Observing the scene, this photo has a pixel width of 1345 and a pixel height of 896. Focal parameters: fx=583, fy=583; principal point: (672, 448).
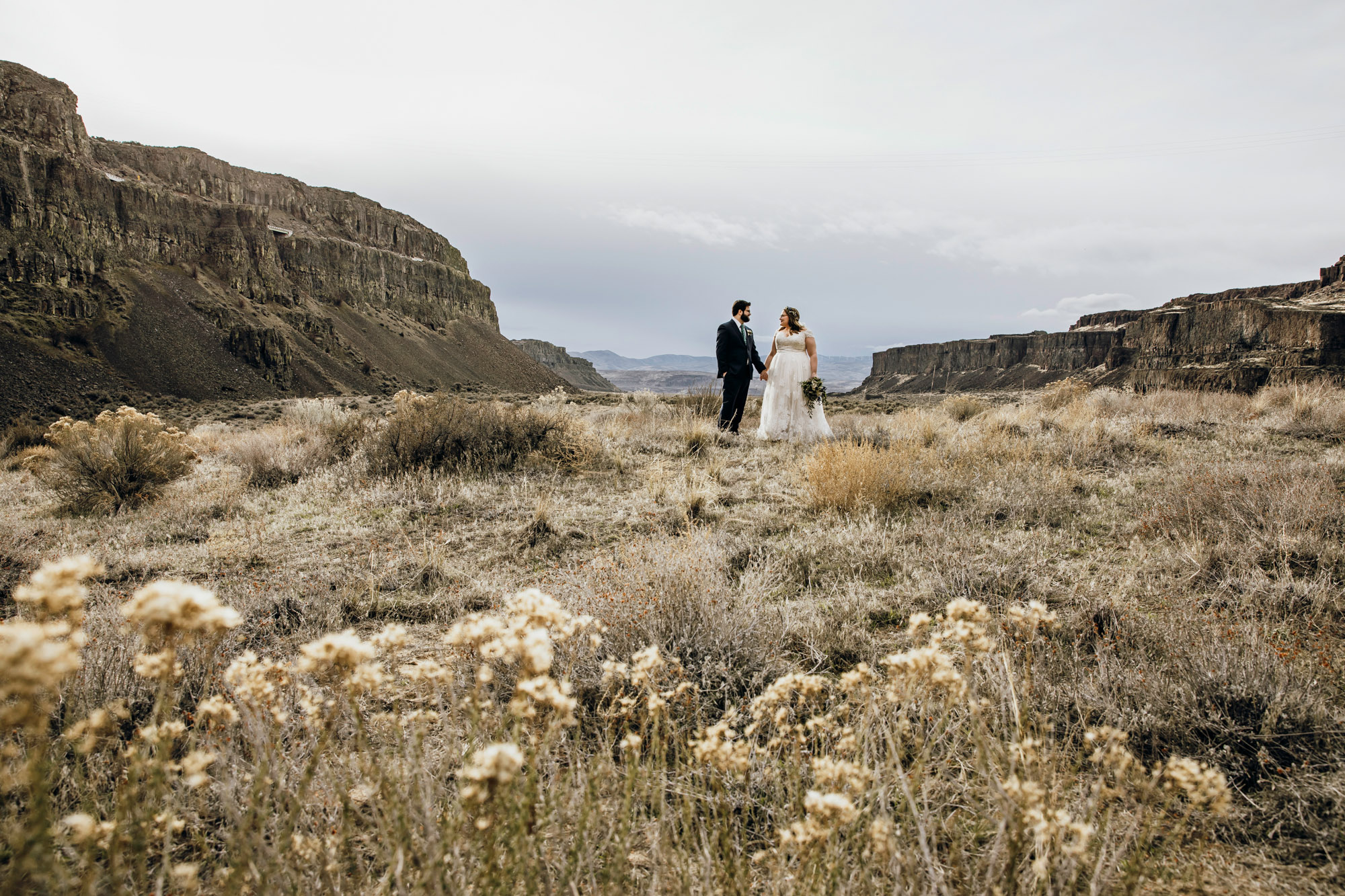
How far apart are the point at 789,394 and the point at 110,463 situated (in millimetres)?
8909

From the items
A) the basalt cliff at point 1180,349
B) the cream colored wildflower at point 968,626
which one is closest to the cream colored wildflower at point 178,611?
the cream colored wildflower at point 968,626

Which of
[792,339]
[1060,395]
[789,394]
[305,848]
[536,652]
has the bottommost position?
[305,848]

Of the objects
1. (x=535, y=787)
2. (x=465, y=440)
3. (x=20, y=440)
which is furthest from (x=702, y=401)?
(x=20, y=440)

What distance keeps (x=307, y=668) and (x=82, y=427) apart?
27.2ft

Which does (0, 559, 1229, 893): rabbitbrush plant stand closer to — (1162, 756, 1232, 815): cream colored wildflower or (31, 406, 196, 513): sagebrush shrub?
(1162, 756, 1232, 815): cream colored wildflower

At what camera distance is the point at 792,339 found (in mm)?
9734

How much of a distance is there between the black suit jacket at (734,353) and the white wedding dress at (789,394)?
15.3 inches

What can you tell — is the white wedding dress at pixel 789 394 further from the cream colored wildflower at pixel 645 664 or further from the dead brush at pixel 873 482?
the cream colored wildflower at pixel 645 664

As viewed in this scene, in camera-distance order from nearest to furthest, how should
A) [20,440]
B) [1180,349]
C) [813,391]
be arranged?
[813,391] < [20,440] < [1180,349]

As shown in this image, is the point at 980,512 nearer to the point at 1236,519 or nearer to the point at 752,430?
the point at 1236,519

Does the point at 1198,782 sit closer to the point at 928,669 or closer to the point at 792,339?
the point at 928,669

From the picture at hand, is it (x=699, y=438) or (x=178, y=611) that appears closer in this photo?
(x=178, y=611)

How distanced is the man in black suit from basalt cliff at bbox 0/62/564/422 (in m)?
33.4

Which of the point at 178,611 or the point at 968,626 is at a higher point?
the point at 178,611
